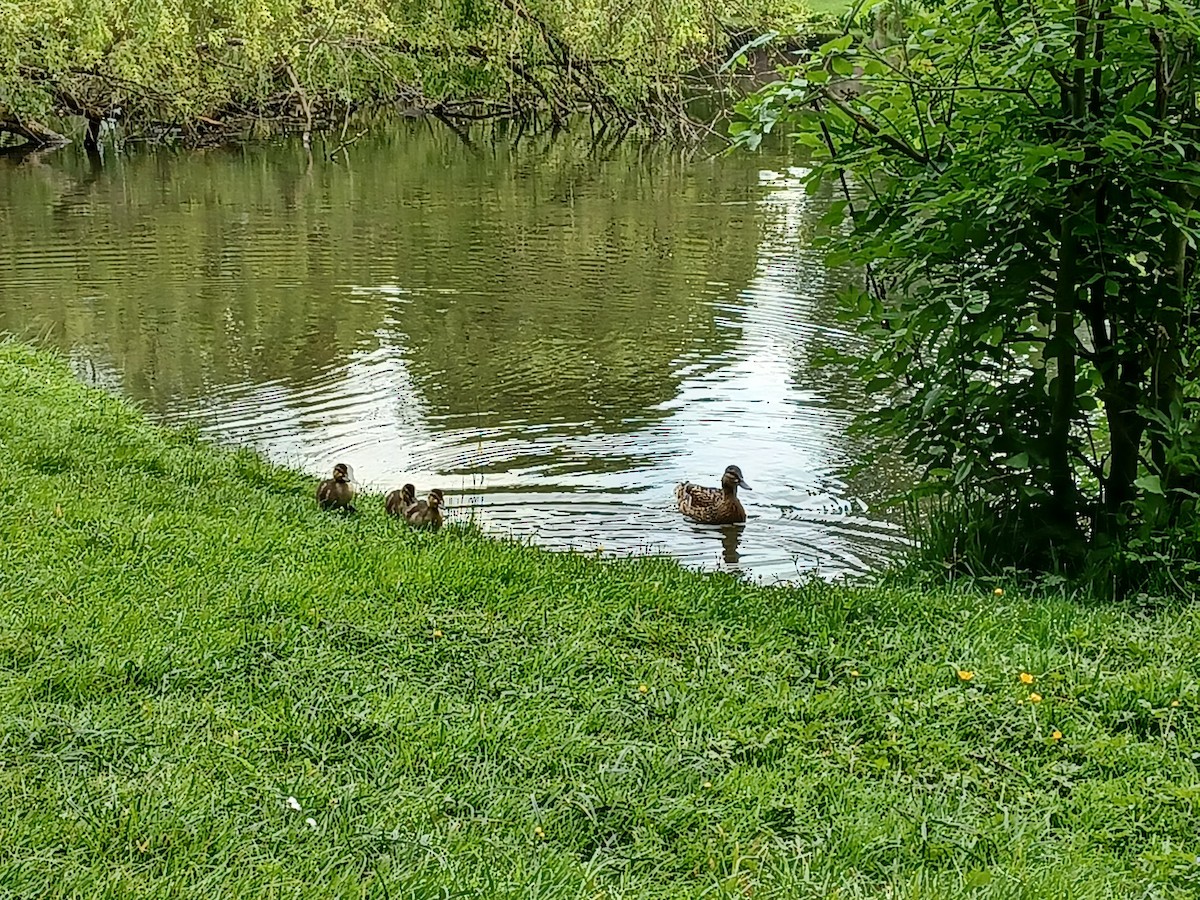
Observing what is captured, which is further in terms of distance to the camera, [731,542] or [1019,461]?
[731,542]

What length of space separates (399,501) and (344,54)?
1361 cm

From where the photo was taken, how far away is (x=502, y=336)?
13758mm

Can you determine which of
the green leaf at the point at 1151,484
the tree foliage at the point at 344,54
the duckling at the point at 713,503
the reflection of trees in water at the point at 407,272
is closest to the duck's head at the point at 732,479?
the duckling at the point at 713,503

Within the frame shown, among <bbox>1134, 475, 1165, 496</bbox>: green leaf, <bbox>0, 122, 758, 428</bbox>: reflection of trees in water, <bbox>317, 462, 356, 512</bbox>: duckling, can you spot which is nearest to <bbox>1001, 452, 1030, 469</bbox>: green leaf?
<bbox>1134, 475, 1165, 496</bbox>: green leaf

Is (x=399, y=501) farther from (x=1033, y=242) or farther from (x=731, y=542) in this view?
(x=1033, y=242)

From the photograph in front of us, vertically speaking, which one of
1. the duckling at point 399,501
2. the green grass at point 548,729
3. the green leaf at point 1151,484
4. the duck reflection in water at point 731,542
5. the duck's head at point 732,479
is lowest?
the duck reflection in water at point 731,542

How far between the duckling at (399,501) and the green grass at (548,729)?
1.55m

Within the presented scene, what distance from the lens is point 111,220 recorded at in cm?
2139

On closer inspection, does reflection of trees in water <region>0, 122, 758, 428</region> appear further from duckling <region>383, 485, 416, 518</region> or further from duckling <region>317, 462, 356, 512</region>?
duckling <region>317, 462, 356, 512</region>

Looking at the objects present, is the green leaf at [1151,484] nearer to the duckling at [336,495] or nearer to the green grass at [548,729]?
the green grass at [548,729]

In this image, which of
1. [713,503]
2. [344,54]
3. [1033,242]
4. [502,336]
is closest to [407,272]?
[502,336]

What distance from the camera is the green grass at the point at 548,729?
3.38 metres

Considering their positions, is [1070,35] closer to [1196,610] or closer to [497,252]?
[1196,610]

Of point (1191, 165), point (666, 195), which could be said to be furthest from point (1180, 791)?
point (666, 195)
